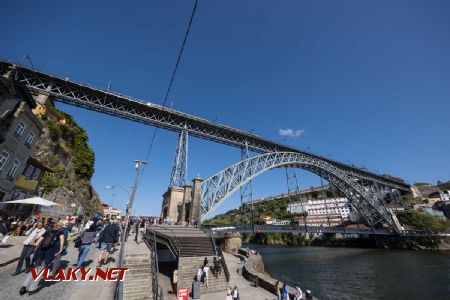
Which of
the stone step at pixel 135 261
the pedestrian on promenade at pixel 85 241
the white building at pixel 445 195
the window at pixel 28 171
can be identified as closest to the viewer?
the pedestrian on promenade at pixel 85 241

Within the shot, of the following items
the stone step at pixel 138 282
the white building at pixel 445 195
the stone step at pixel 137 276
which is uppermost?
the white building at pixel 445 195

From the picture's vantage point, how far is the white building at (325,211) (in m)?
71.6

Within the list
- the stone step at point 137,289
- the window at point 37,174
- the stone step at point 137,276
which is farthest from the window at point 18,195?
the stone step at point 137,289

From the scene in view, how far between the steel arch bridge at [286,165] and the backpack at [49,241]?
51.2ft

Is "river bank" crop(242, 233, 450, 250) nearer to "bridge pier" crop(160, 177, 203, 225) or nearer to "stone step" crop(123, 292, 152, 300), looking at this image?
"bridge pier" crop(160, 177, 203, 225)

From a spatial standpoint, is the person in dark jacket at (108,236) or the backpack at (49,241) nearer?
the backpack at (49,241)

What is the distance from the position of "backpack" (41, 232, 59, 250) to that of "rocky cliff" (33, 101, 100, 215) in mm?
24193

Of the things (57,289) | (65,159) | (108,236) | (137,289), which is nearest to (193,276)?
(137,289)

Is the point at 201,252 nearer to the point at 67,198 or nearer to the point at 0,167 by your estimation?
the point at 0,167

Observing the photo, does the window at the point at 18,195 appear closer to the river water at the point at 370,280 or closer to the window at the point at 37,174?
the window at the point at 37,174

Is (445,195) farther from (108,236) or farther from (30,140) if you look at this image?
(30,140)

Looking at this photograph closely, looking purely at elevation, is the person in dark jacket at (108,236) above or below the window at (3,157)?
below

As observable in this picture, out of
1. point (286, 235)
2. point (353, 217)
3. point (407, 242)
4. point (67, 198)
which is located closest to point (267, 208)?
point (286, 235)

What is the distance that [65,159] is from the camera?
29.7 m
